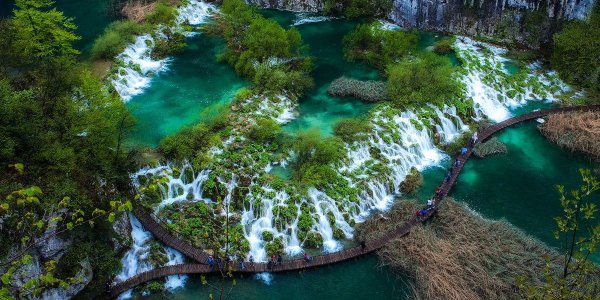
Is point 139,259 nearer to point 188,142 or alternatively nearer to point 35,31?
point 188,142

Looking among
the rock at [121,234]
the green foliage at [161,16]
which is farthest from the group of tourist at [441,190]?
the green foliage at [161,16]

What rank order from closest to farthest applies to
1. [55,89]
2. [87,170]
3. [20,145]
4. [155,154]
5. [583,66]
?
1. [20,145]
2. [87,170]
3. [55,89]
4. [155,154]
5. [583,66]

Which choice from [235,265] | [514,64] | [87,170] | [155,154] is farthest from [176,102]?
[514,64]

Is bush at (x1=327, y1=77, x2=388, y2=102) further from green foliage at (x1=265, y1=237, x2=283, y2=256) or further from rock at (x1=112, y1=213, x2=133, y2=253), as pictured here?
rock at (x1=112, y1=213, x2=133, y2=253)

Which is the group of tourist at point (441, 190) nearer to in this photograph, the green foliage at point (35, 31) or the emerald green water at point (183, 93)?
the emerald green water at point (183, 93)

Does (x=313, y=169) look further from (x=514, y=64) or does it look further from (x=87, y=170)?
(x=514, y=64)

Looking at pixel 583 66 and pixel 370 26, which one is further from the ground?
pixel 370 26

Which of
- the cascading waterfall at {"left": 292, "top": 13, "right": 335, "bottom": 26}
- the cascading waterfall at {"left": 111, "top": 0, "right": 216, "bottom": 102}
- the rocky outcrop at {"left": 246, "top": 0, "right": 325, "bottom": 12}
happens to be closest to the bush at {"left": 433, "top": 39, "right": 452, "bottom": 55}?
the cascading waterfall at {"left": 292, "top": 13, "right": 335, "bottom": 26}
